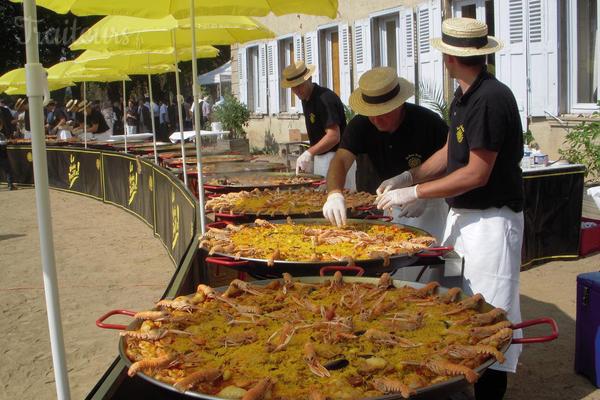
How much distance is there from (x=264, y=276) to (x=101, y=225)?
31.1 feet

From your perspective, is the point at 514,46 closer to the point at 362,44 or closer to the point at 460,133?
the point at 362,44

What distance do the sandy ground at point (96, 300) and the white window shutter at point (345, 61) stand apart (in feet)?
20.7

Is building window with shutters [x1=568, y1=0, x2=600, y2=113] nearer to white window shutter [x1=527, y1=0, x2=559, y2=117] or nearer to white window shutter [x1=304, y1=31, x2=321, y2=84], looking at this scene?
white window shutter [x1=527, y1=0, x2=559, y2=117]

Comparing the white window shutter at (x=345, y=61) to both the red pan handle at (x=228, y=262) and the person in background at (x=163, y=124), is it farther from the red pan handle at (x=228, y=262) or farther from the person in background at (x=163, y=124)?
the red pan handle at (x=228, y=262)

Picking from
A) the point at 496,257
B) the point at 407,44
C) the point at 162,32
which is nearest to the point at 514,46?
the point at 407,44

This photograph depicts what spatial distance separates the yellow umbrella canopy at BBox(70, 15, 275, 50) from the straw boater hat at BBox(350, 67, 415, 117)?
3.63 metres

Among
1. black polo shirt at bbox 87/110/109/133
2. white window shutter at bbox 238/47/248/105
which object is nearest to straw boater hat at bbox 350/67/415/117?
black polo shirt at bbox 87/110/109/133

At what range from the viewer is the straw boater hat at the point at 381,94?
429 cm

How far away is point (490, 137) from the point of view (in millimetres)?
3396

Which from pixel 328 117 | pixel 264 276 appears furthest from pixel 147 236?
pixel 264 276

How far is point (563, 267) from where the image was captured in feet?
24.2

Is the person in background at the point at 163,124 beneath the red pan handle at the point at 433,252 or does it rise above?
above

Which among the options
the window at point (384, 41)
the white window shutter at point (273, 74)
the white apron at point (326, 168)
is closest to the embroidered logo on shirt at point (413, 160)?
the white apron at point (326, 168)

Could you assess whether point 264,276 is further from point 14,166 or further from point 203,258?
point 14,166
